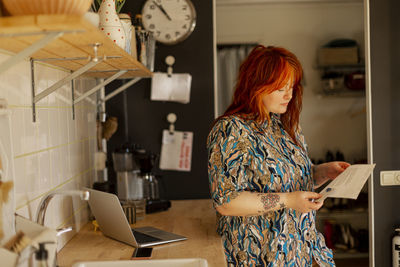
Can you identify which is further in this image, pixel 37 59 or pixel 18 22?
pixel 37 59

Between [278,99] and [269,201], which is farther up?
[278,99]

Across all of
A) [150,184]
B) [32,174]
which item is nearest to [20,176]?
[32,174]

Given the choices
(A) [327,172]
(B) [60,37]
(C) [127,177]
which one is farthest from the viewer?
(C) [127,177]

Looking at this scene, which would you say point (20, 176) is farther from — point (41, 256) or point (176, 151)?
point (176, 151)

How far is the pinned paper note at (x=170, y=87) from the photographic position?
279cm

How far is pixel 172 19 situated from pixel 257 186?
144cm

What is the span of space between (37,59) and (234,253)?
3.47 feet

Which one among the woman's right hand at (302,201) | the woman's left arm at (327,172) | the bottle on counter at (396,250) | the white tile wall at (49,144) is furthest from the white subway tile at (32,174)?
the bottle on counter at (396,250)

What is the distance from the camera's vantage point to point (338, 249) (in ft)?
13.4

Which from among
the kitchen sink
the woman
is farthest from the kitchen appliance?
the kitchen sink

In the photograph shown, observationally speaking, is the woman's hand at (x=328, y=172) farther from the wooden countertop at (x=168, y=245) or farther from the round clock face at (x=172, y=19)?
the round clock face at (x=172, y=19)

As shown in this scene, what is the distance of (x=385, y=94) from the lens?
2.80 meters

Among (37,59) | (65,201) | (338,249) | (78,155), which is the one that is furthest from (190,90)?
(338,249)

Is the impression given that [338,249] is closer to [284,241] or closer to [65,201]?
[284,241]
